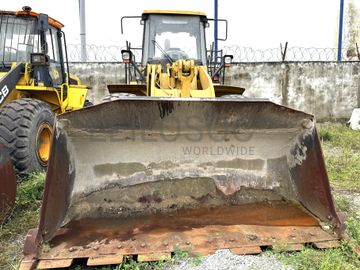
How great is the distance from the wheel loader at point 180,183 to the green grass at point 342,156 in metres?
1.95

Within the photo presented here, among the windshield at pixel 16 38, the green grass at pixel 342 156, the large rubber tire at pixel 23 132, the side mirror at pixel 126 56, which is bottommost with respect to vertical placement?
the green grass at pixel 342 156

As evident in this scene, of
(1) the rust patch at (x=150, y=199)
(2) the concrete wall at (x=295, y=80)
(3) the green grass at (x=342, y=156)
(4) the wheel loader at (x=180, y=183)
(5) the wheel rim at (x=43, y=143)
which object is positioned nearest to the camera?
(4) the wheel loader at (x=180, y=183)

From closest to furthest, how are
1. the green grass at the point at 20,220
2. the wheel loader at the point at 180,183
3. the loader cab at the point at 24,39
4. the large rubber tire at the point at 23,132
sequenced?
the wheel loader at the point at 180,183 → the green grass at the point at 20,220 → the large rubber tire at the point at 23,132 → the loader cab at the point at 24,39

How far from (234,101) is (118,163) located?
1.18 meters

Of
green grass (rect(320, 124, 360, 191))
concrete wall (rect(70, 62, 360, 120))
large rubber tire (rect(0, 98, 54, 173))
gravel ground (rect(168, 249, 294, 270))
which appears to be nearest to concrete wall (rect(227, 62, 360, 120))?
concrete wall (rect(70, 62, 360, 120))

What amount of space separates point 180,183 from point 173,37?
296cm

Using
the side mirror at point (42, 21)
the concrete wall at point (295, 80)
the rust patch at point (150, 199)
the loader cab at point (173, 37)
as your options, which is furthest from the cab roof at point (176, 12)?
the concrete wall at point (295, 80)

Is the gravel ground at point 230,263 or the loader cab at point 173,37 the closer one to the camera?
the gravel ground at point 230,263

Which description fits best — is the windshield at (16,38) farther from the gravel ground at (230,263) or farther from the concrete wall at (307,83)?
the concrete wall at (307,83)

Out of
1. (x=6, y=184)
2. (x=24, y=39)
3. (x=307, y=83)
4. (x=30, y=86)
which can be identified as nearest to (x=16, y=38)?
(x=24, y=39)

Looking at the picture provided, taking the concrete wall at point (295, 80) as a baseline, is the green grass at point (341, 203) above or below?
below

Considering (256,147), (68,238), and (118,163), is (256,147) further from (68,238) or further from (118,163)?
(68,238)

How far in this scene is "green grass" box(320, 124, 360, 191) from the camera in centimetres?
510

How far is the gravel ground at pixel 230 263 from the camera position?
2531mm
